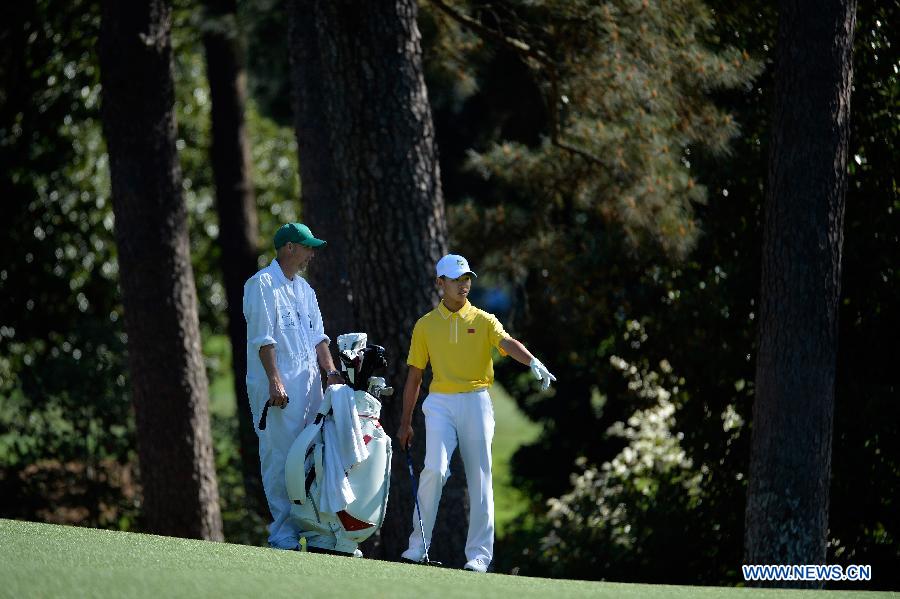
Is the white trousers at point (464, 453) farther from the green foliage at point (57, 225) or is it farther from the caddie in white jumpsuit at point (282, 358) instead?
the green foliage at point (57, 225)

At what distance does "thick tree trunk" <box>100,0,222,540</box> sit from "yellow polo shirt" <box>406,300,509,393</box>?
4.52 m

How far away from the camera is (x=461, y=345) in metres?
8.51

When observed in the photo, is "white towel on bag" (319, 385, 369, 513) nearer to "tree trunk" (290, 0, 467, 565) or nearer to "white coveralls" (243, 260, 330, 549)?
"white coveralls" (243, 260, 330, 549)

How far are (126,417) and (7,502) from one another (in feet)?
5.12

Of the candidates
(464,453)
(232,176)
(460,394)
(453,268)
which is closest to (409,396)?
(460,394)

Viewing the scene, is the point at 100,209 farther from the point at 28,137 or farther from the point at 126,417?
the point at 126,417

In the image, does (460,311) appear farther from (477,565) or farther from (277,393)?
(477,565)

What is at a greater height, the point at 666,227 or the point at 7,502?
the point at 666,227

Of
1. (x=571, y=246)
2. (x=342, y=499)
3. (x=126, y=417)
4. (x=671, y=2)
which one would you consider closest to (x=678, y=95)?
(x=671, y=2)

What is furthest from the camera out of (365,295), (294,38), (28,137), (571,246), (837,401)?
(28,137)

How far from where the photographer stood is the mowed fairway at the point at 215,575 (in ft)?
21.5

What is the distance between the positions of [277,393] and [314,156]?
5266mm

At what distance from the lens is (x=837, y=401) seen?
38.6 feet

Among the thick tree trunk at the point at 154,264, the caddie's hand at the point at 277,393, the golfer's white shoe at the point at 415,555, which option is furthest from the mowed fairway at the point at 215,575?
the thick tree trunk at the point at 154,264
